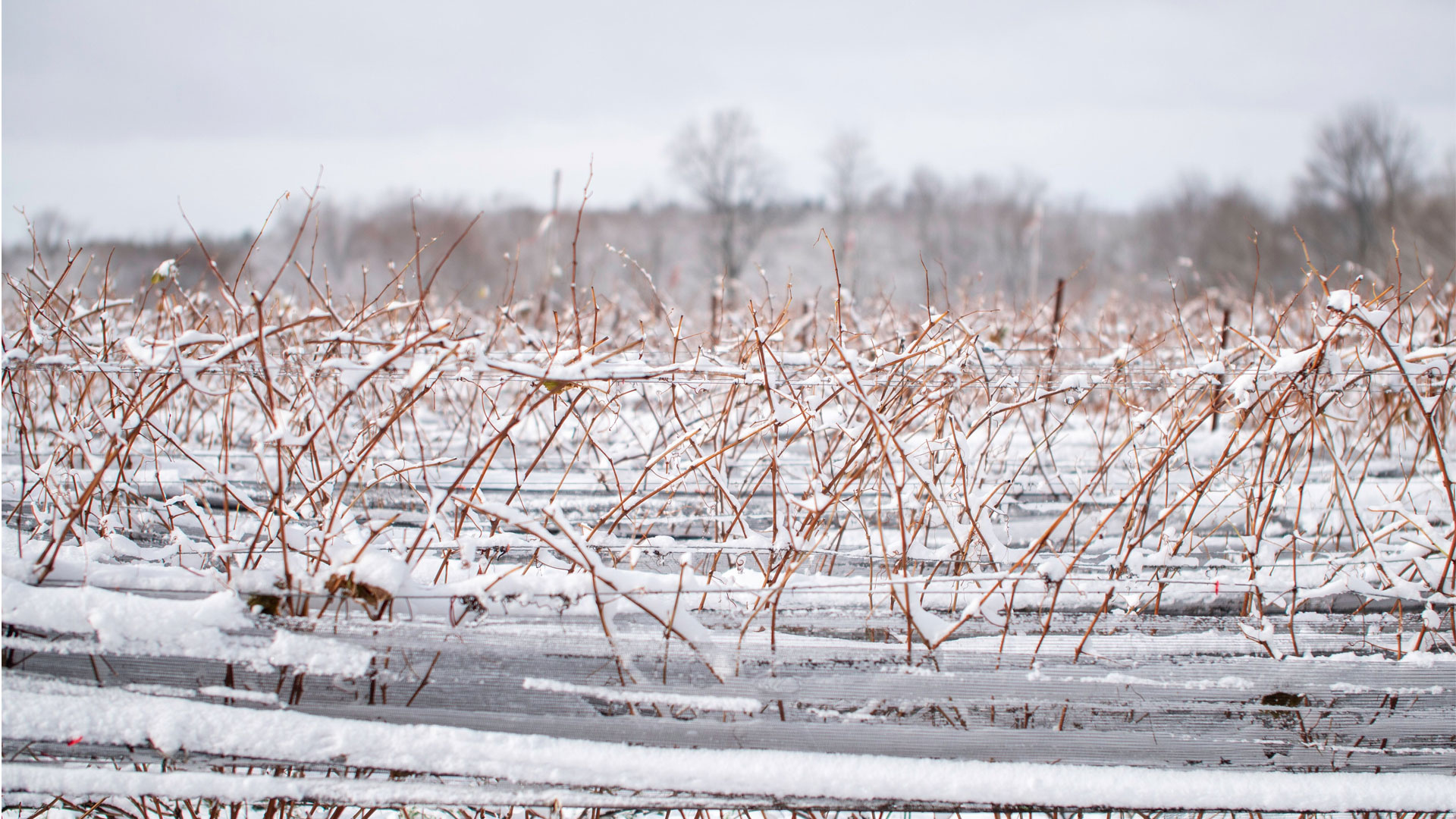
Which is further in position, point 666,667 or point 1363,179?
point 1363,179

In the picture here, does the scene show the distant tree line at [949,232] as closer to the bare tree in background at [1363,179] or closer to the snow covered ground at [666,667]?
the bare tree in background at [1363,179]

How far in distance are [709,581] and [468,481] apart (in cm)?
152

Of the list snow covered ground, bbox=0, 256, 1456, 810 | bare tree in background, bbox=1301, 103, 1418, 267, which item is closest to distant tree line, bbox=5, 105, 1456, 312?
bare tree in background, bbox=1301, 103, 1418, 267

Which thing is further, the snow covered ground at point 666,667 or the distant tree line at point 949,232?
the distant tree line at point 949,232

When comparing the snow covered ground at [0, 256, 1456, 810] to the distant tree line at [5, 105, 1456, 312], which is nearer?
the snow covered ground at [0, 256, 1456, 810]

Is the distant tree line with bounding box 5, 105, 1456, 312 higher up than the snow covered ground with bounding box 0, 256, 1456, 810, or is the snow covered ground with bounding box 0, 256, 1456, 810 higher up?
the distant tree line with bounding box 5, 105, 1456, 312

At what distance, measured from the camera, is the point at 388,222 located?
34.0 m

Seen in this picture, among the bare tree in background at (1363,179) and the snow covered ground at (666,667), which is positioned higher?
the bare tree in background at (1363,179)

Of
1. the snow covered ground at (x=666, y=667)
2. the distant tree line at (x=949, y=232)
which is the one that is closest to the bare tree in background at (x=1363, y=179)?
the distant tree line at (x=949, y=232)

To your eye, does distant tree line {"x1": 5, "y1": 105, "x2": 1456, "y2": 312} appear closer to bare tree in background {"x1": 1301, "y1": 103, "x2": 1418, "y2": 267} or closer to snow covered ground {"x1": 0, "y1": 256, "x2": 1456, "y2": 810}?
bare tree in background {"x1": 1301, "y1": 103, "x2": 1418, "y2": 267}

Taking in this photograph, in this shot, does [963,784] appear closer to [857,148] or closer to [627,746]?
[627,746]

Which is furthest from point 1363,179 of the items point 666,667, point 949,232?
point 666,667

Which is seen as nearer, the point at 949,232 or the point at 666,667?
the point at 666,667

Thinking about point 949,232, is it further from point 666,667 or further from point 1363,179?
point 666,667
